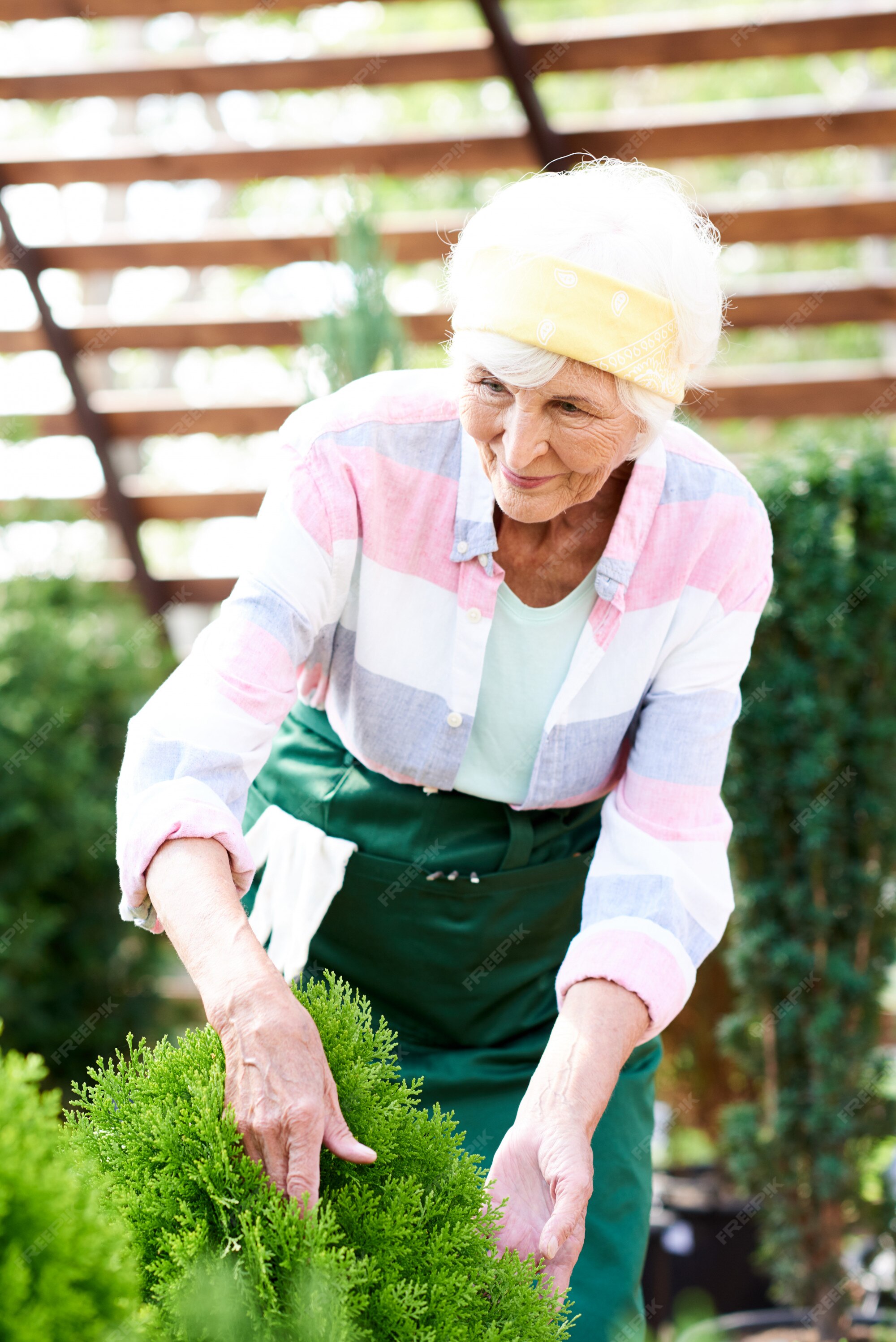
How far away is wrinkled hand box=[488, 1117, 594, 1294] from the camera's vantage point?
1.48m

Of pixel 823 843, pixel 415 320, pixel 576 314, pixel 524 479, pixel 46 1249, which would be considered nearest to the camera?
pixel 46 1249

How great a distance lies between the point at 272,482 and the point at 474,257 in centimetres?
42

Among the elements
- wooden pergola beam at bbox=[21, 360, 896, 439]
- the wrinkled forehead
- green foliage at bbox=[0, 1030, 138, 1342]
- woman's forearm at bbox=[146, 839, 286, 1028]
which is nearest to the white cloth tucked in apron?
woman's forearm at bbox=[146, 839, 286, 1028]

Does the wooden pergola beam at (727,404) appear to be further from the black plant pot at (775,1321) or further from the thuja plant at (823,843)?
the black plant pot at (775,1321)

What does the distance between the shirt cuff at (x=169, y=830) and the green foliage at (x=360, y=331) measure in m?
2.18

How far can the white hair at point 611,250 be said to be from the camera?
61.1 inches

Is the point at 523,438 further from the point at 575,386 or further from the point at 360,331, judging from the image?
the point at 360,331

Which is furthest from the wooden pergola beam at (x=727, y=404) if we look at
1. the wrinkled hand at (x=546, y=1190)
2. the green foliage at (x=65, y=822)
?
the wrinkled hand at (x=546, y=1190)

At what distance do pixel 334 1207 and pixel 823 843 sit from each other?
2.40m

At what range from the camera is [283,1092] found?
126cm

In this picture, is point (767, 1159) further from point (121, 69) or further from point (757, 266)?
point (757, 266)

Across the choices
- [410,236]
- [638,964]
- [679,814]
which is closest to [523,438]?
[679,814]

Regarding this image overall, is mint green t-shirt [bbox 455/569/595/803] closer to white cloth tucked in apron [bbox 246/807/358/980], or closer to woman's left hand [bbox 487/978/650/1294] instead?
white cloth tucked in apron [bbox 246/807/358/980]

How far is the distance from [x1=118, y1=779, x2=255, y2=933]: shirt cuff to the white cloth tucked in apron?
35 cm
